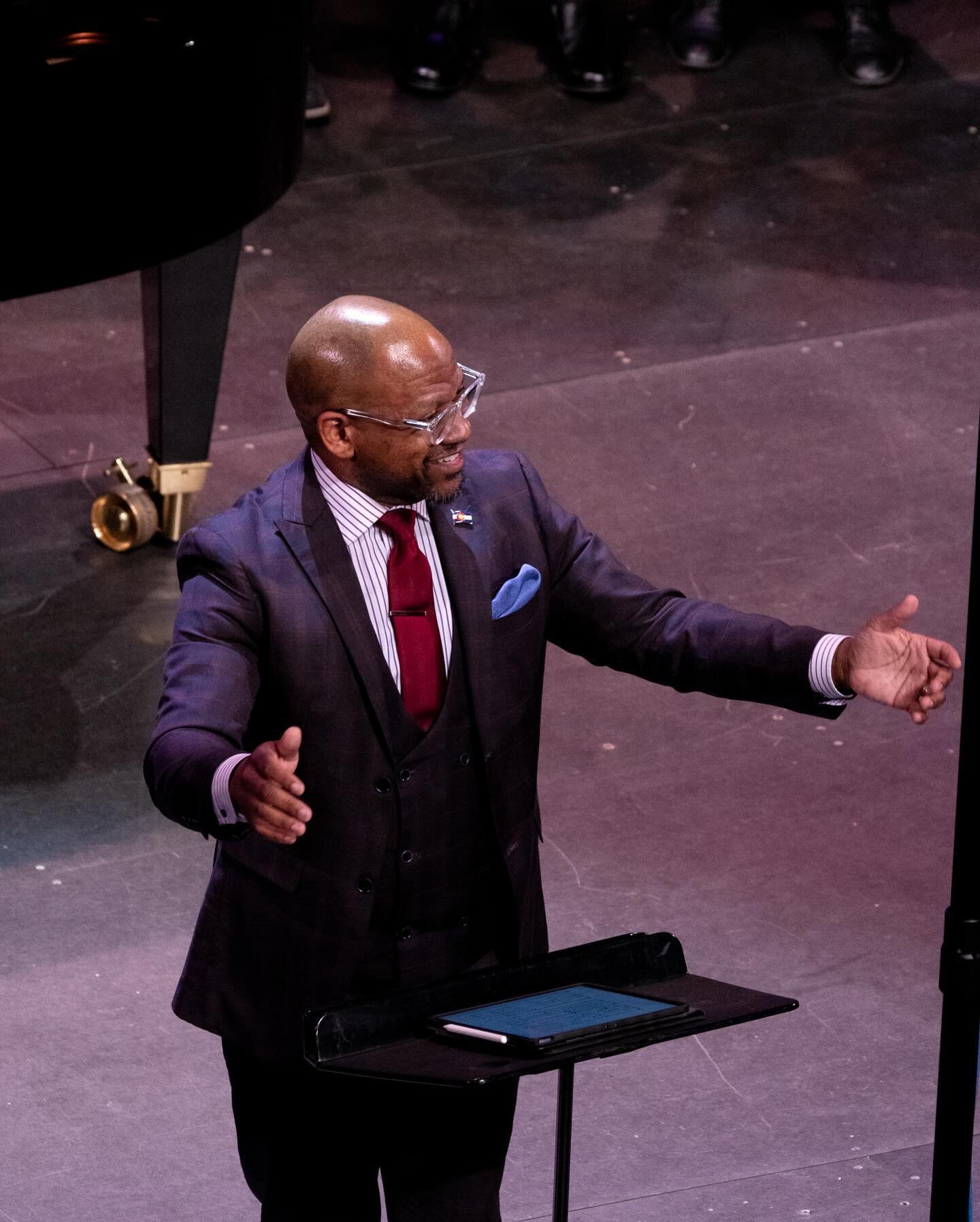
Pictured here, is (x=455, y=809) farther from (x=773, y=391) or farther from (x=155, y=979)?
(x=773, y=391)

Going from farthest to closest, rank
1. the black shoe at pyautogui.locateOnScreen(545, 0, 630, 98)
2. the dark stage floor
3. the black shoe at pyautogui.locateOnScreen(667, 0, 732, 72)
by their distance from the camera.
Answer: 1. the black shoe at pyautogui.locateOnScreen(667, 0, 732, 72)
2. the black shoe at pyautogui.locateOnScreen(545, 0, 630, 98)
3. the dark stage floor

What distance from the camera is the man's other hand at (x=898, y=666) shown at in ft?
7.89

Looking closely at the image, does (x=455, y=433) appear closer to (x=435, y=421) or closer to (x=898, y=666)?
(x=435, y=421)

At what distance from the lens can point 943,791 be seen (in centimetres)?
432

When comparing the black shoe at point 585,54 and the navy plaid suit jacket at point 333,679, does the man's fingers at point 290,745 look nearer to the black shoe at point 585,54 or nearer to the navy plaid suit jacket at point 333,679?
the navy plaid suit jacket at point 333,679

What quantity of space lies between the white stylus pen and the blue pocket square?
55cm

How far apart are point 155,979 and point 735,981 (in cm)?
102

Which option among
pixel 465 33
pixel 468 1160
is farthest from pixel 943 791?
pixel 465 33

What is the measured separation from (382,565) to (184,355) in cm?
231

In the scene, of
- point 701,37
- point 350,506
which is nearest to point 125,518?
point 350,506

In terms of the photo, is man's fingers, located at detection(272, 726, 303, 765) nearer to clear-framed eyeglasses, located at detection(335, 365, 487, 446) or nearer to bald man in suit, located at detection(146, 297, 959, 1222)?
bald man in suit, located at detection(146, 297, 959, 1222)

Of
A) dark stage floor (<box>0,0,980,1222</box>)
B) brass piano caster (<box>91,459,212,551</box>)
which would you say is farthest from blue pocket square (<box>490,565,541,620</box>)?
brass piano caster (<box>91,459,212,551</box>)

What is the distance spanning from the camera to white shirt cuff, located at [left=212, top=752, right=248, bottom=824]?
2.27 metres

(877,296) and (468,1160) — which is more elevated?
(468,1160)
